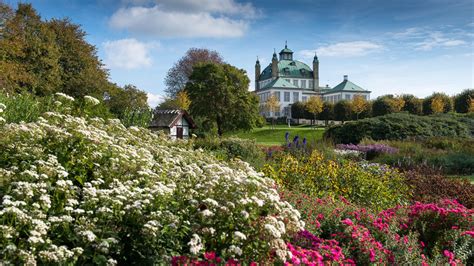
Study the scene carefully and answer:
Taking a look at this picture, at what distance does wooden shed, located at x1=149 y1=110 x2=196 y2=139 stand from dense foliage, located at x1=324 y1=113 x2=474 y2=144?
9.08 meters

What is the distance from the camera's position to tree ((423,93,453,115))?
4931 centimetres

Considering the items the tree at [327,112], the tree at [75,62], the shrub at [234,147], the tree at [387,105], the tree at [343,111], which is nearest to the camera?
the shrub at [234,147]

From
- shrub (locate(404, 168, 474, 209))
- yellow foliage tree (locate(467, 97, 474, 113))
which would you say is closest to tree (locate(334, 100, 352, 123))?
yellow foliage tree (locate(467, 97, 474, 113))

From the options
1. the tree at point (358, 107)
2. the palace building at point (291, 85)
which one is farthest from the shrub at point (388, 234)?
the palace building at point (291, 85)

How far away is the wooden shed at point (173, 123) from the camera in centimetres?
2698

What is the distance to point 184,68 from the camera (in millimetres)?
54531

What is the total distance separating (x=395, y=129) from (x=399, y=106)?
29467 millimetres

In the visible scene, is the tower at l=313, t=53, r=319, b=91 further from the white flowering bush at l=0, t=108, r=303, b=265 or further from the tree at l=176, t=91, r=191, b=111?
Answer: the white flowering bush at l=0, t=108, r=303, b=265

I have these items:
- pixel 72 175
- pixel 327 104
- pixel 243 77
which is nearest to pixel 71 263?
pixel 72 175

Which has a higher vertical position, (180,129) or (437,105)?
(437,105)

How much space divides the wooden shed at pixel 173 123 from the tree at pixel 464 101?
111 feet

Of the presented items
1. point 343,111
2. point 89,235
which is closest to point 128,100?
point 89,235

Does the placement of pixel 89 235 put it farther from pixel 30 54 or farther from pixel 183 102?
pixel 183 102

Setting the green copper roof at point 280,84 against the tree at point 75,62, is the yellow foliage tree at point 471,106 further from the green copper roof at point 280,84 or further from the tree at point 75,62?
the green copper roof at point 280,84
